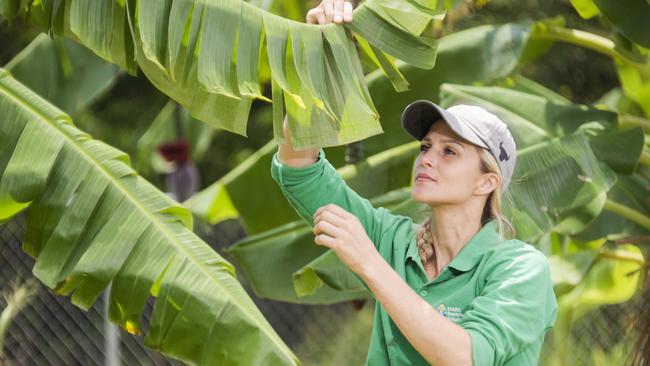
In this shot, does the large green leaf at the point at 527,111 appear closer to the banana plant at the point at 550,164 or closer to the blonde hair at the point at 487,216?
the banana plant at the point at 550,164

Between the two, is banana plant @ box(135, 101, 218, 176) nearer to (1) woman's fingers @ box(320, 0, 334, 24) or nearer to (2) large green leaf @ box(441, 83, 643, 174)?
(2) large green leaf @ box(441, 83, 643, 174)

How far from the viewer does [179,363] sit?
679 centimetres

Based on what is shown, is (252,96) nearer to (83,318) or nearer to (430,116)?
(430,116)

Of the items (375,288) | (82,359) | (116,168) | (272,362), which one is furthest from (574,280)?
(375,288)

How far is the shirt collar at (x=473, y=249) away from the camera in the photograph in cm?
262

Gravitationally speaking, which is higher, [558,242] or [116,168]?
[116,168]

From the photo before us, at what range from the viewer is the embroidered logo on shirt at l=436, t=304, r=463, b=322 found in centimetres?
256

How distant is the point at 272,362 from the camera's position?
3.87m

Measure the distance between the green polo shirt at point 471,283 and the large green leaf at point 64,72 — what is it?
371 cm

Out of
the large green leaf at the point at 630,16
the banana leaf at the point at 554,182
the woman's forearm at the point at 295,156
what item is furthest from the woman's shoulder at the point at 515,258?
the large green leaf at the point at 630,16

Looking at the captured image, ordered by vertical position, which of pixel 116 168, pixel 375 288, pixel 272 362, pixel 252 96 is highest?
pixel 375 288

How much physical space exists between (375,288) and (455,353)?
0.21 metres

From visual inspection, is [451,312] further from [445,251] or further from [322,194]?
[322,194]

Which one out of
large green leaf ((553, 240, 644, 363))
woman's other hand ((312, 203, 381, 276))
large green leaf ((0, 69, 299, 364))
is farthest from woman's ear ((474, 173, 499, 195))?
large green leaf ((553, 240, 644, 363))
